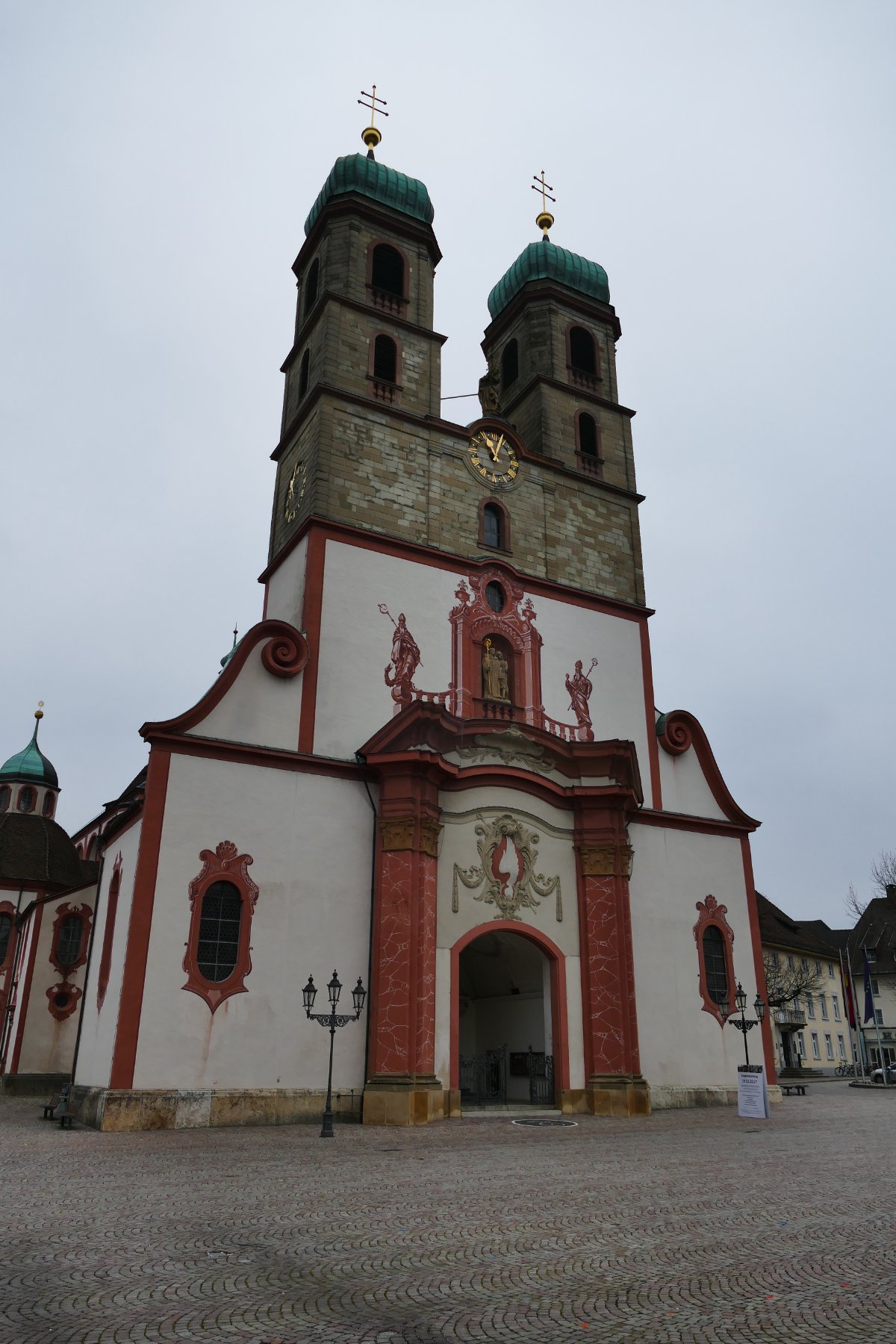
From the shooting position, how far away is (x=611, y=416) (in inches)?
1265

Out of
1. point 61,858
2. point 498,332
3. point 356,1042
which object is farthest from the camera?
point 61,858

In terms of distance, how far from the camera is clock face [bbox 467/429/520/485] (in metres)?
27.8

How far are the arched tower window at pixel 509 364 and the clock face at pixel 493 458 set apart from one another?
619cm

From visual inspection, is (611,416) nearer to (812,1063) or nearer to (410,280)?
Result: (410,280)

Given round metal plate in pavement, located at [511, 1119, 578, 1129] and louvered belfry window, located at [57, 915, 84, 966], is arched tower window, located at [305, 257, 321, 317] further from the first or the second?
round metal plate in pavement, located at [511, 1119, 578, 1129]

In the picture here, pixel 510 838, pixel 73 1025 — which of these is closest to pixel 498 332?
pixel 510 838

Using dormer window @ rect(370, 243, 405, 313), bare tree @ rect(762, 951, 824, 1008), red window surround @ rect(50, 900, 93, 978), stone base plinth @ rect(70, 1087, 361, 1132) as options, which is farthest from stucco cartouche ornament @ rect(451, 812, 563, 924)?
bare tree @ rect(762, 951, 824, 1008)

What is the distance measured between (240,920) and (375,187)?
22.0m

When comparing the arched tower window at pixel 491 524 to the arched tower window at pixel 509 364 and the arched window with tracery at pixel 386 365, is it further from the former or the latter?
the arched tower window at pixel 509 364

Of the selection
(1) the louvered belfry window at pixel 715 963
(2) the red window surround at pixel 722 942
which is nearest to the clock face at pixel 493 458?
(2) the red window surround at pixel 722 942

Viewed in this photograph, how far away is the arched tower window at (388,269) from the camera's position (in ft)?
97.0

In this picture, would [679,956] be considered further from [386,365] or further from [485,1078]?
[386,365]

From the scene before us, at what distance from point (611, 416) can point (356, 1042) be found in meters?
20.5

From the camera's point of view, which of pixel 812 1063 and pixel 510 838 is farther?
pixel 812 1063
